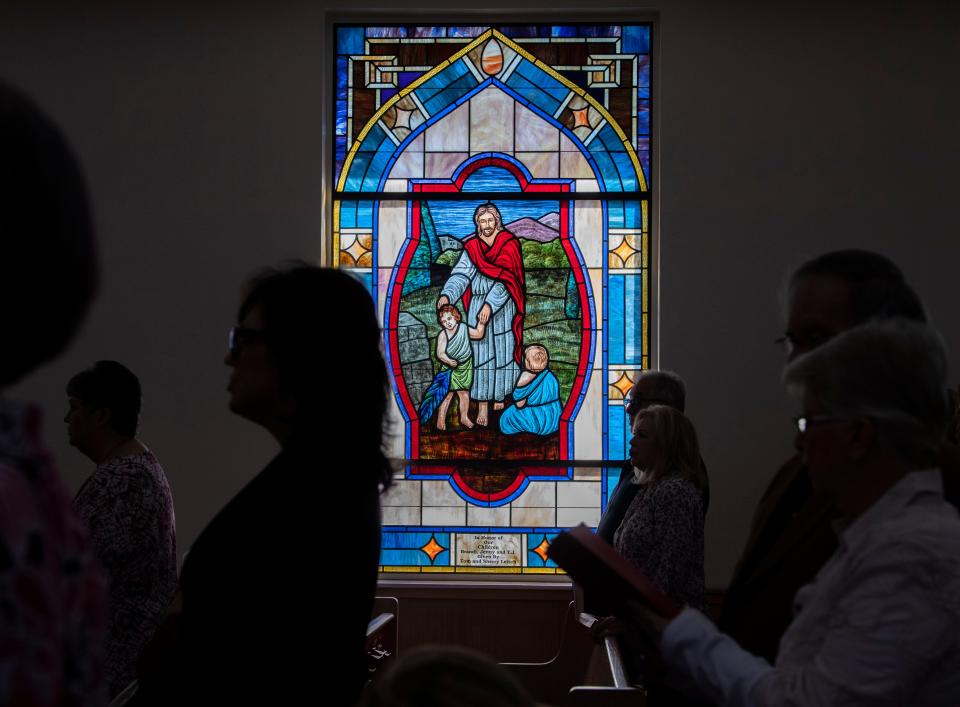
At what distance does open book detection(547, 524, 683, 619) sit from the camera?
5.59 ft

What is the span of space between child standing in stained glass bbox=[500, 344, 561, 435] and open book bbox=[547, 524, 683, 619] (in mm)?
4008

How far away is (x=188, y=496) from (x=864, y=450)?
4.63m

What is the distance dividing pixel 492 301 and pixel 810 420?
4305 mm

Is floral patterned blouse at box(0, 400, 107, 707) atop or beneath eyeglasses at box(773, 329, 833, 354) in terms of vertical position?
beneath

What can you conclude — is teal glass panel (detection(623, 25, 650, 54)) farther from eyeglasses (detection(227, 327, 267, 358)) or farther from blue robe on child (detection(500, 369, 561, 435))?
eyeglasses (detection(227, 327, 267, 358))

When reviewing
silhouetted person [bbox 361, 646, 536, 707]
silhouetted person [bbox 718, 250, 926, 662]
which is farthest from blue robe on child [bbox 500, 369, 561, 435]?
silhouetted person [bbox 361, 646, 536, 707]

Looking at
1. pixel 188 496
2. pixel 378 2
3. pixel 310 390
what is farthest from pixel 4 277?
pixel 378 2

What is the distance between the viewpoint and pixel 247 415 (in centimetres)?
174

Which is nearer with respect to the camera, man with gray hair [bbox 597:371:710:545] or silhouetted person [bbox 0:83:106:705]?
silhouetted person [bbox 0:83:106:705]

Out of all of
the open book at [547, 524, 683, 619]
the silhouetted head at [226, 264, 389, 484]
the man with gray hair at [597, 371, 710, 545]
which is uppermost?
the silhouetted head at [226, 264, 389, 484]

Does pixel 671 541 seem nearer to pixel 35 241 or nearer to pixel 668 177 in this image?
pixel 35 241

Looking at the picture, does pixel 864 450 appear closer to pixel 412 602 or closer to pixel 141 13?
pixel 412 602

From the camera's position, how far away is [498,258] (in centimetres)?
586

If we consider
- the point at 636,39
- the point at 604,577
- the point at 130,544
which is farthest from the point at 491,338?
the point at 604,577
